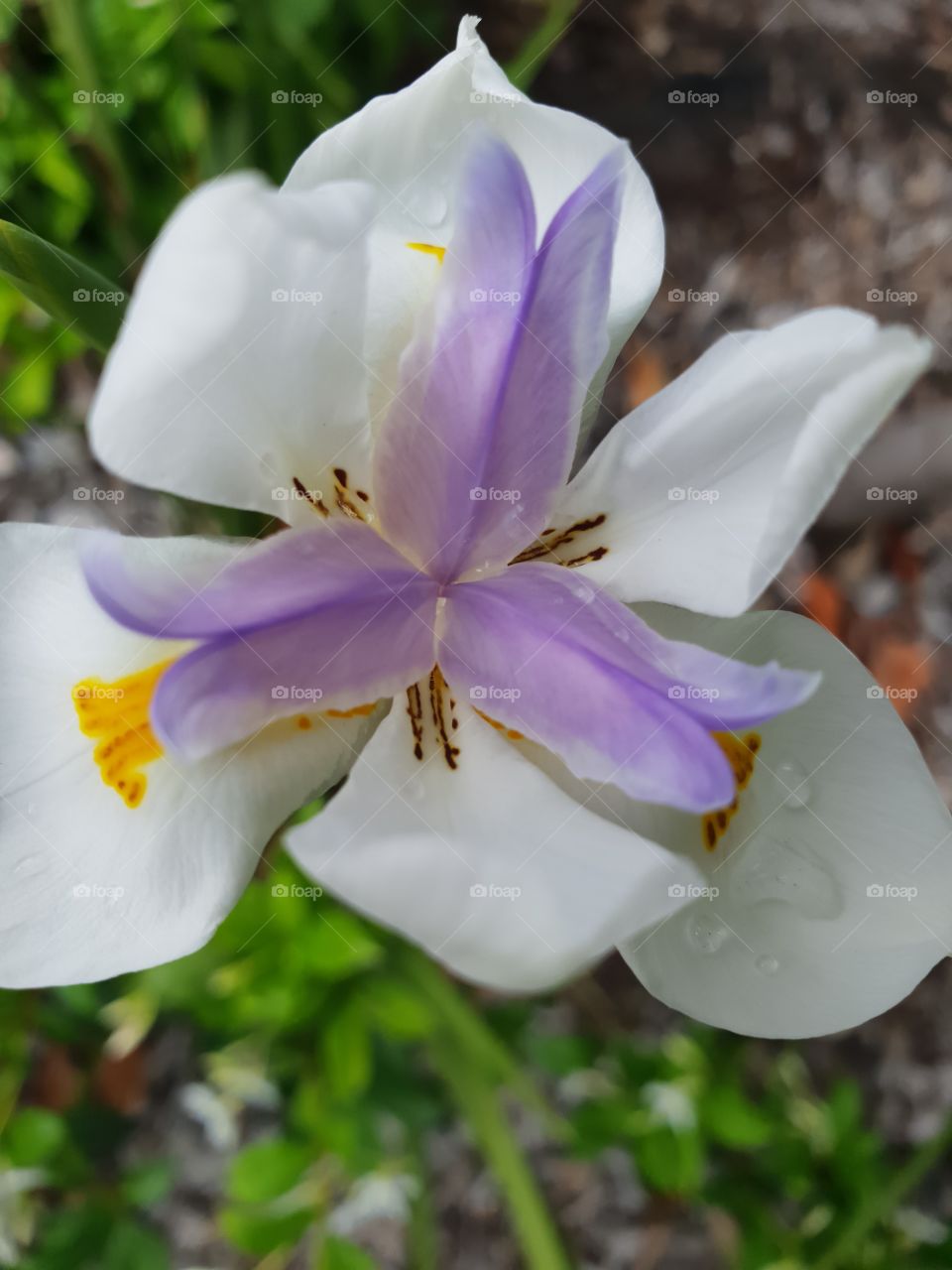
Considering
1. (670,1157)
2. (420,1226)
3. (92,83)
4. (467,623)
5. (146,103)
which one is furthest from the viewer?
(146,103)

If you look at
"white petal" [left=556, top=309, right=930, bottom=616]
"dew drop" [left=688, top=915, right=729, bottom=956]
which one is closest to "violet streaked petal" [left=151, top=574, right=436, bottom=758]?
"white petal" [left=556, top=309, right=930, bottom=616]

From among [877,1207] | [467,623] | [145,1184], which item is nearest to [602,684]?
[467,623]

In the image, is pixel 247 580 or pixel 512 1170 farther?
pixel 512 1170

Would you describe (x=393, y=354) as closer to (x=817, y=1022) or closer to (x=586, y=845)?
(x=586, y=845)

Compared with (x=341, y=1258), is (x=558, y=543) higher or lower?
higher

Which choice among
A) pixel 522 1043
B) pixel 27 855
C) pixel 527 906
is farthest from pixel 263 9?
pixel 522 1043

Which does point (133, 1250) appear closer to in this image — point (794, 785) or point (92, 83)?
point (794, 785)

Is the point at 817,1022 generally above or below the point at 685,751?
below
